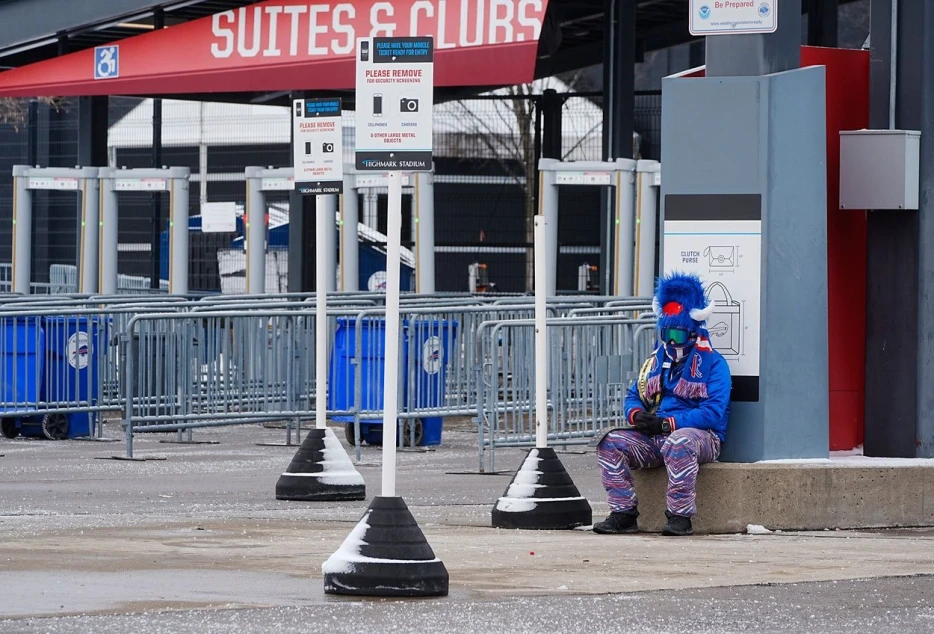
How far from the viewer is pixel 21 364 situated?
17219 mm

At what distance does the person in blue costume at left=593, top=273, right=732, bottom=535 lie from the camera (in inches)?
391

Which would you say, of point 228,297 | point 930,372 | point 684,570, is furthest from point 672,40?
point 684,570

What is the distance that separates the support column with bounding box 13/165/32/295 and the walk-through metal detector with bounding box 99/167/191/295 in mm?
1004

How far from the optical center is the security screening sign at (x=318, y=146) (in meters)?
12.6

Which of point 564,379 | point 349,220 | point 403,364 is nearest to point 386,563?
point 564,379

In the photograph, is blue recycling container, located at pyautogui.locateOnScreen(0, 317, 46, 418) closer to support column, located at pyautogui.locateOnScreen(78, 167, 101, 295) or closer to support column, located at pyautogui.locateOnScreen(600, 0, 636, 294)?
support column, located at pyautogui.locateOnScreen(600, 0, 636, 294)

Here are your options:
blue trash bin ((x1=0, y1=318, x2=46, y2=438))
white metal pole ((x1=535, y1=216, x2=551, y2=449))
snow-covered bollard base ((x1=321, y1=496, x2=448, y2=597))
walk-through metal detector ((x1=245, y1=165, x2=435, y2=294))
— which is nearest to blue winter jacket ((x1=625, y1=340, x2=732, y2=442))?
white metal pole ((x1=535, y1=216, x2=551, y2=449))

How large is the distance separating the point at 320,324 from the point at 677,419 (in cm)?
322

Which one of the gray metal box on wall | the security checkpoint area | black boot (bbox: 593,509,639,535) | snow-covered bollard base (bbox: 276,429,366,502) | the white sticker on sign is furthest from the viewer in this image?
the white sticker on sign

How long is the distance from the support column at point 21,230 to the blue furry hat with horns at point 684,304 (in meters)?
17.1

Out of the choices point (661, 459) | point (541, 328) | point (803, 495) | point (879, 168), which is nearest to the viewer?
point (803, 495)

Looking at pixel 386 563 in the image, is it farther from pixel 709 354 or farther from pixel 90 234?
pixel 90 234

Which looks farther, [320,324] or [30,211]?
[30,211]

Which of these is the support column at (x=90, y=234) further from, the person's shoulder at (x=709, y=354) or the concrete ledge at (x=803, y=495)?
the person's shoulder at (x=709, y=354)
